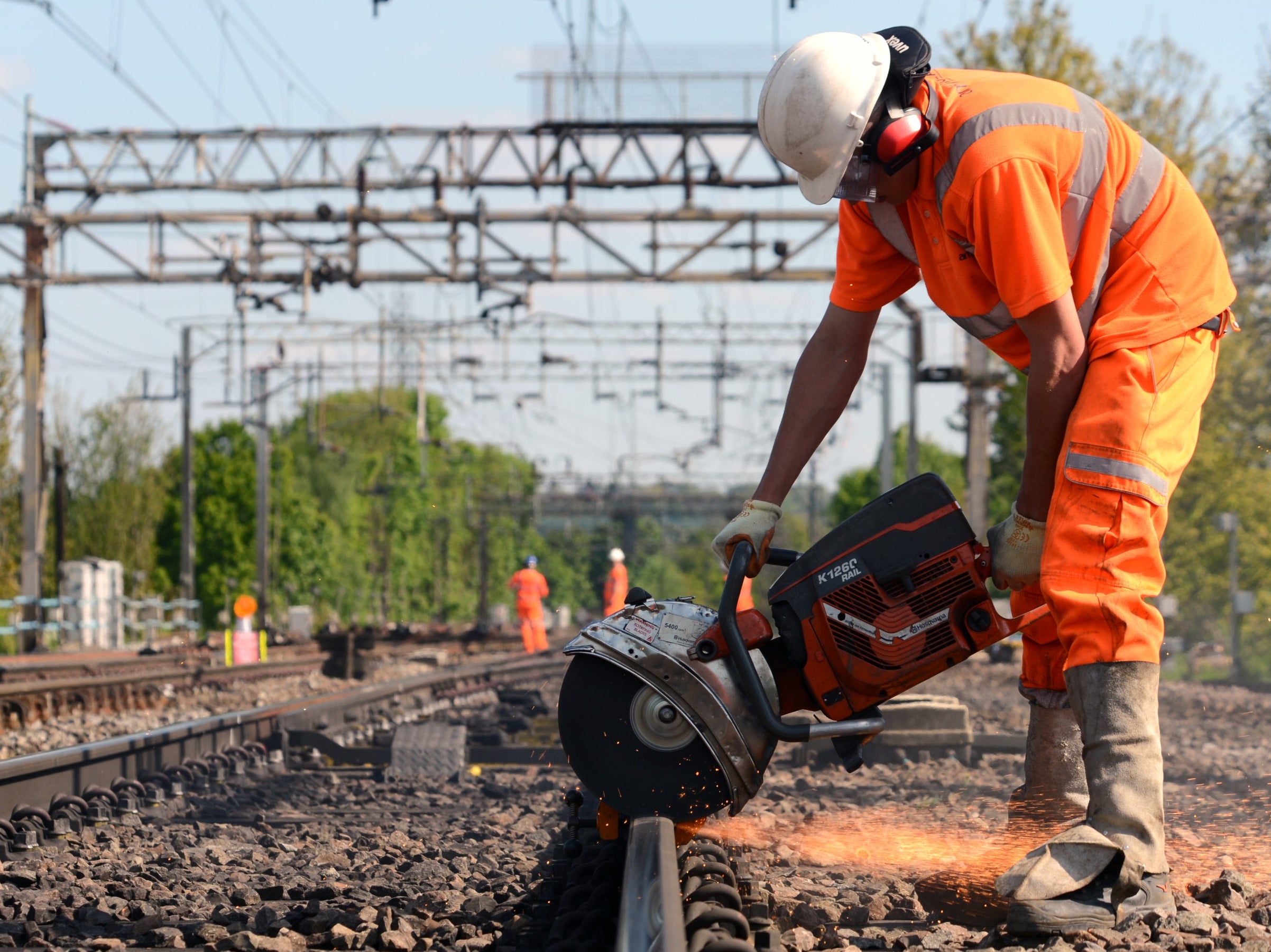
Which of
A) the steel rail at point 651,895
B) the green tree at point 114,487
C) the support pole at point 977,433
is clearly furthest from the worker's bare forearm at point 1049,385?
the green tree at point 114,487

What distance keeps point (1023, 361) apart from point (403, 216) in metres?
17.9

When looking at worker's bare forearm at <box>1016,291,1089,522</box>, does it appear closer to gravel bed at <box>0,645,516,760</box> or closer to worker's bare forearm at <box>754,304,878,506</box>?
worker's bare forearm at <box>754,304,878,506</box>

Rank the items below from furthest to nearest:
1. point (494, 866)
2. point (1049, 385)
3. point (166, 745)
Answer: point (166, 745)
point (494, 866)
point (1049, 385)

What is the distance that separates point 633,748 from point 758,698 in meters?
0.37

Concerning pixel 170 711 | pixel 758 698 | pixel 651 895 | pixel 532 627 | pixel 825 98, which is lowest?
pixel 532 627

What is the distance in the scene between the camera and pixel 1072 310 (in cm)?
297

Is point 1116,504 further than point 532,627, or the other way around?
point 532,627

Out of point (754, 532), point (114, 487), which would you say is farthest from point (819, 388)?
point (114, 487)

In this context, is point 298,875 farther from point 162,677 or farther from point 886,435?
point 886,435

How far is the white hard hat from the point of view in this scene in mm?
3135

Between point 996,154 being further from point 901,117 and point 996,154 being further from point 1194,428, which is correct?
point 1194,428

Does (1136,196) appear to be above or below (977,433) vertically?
below

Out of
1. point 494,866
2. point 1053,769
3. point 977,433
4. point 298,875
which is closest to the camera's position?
point 1053,769

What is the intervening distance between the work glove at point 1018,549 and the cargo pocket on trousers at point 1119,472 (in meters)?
0.25
